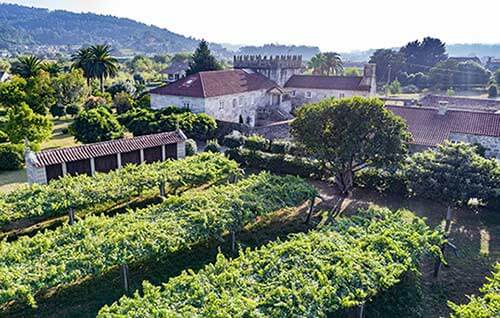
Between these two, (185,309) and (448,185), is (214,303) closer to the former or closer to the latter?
(185,309)

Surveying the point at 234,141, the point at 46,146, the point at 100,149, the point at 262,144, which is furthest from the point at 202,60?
the point at 100,149

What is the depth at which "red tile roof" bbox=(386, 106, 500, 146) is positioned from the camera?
96.6ft

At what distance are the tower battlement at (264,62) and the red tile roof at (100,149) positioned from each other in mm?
28925

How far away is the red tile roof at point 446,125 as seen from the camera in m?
29.5

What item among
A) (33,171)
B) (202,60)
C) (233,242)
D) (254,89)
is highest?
(202,60)

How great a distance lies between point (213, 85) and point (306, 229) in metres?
26.0

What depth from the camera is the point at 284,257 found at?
36.3ft

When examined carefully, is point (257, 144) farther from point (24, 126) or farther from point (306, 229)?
point (24, 126)

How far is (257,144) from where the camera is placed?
2867cm

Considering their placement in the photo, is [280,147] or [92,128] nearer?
[280,147]

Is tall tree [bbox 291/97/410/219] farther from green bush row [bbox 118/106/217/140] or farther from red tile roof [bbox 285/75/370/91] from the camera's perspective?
red tile roof [bbox 285/75/370/91]

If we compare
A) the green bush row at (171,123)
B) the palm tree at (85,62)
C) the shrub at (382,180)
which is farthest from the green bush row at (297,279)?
the palm tree at (85,62)

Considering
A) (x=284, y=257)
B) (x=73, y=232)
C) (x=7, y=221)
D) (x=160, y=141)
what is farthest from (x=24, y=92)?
(x=284, y=257)

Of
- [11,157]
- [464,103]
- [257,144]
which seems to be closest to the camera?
[11,157]
